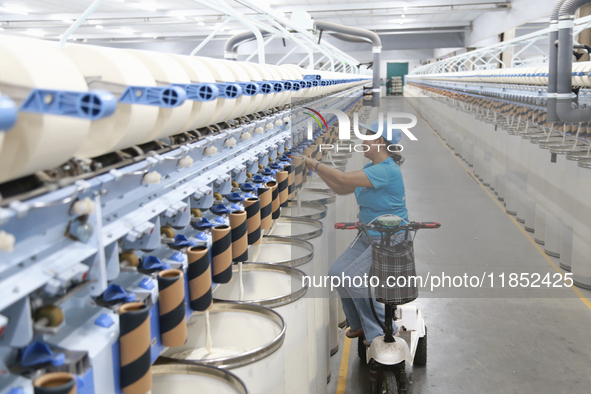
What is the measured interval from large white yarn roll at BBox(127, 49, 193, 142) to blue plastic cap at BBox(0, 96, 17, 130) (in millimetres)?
728

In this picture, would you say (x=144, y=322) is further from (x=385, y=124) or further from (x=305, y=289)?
(x=385, y=124)

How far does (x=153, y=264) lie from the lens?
180cm

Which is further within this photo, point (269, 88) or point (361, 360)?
point (361, 360)

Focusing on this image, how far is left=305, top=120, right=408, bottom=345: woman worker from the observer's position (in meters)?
3.40

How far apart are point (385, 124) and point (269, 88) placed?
107 cm

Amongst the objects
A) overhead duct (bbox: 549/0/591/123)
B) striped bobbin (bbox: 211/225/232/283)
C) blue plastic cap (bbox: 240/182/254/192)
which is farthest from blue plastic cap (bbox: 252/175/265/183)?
overhead duct (bbox: 549/0/591/123)

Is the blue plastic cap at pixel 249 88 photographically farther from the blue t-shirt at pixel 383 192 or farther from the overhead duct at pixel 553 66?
the overhead duct at pixel 553 66

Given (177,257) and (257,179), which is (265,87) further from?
(177,257)

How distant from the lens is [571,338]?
430cm

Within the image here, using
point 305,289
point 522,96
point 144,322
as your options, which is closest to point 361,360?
point 305,289

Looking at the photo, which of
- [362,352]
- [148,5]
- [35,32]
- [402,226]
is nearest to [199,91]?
[402,226]

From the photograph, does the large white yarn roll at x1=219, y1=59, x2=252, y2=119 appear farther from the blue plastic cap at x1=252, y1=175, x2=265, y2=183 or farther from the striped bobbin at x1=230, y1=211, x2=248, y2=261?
the blue plastic cap at x1=252, y1=175, x2=265, y2=183

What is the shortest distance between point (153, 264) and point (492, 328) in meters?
3.48

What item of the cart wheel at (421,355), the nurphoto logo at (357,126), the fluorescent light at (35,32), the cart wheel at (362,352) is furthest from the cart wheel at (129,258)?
the fluorescent light at (35,32)
